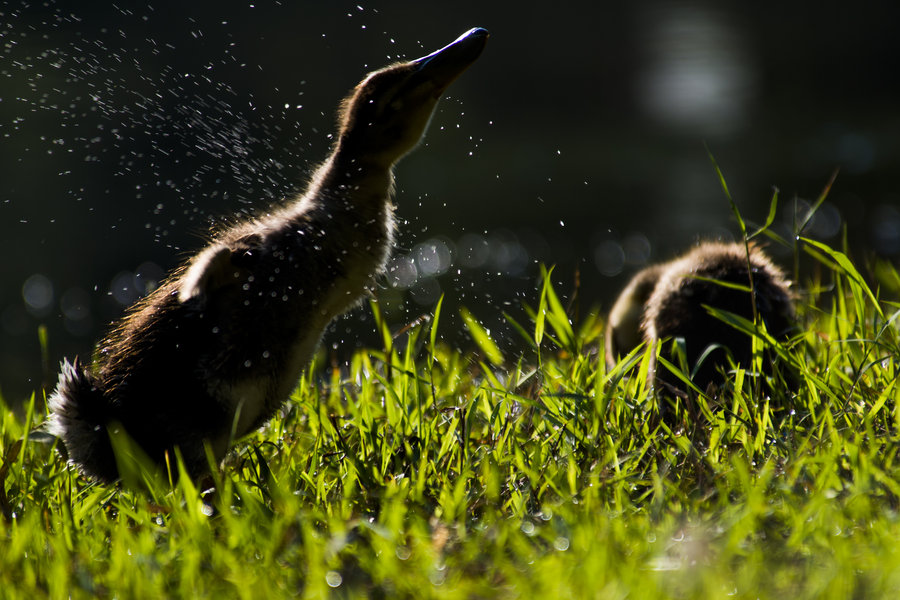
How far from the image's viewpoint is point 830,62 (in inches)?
610

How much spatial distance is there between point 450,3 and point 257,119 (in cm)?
339

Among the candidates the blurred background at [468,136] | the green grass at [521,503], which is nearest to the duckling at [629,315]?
the green grass at [521,503]

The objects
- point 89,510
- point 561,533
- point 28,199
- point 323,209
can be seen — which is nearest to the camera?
point 561,533

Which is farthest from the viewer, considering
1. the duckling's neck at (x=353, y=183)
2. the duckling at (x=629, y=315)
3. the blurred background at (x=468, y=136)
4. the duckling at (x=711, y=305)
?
the blurred background at (x=468, y=136)

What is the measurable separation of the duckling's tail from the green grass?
0.11 m

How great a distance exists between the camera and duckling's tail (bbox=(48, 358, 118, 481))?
355 centimetres

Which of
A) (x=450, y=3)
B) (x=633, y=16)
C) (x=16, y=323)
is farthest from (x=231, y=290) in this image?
(x=633, y=16)

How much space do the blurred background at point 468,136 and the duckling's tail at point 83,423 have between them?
5155 millimetres

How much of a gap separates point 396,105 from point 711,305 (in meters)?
1.68

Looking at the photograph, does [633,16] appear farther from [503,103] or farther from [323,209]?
[323,209]

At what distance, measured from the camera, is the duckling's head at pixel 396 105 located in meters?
4.41

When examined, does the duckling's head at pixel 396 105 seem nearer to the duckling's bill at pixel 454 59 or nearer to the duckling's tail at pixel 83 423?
the duckling's bill at pixel 454 59

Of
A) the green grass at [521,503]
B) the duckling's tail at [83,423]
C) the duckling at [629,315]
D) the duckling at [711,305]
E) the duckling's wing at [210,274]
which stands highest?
the duckling's wing at [210,274]

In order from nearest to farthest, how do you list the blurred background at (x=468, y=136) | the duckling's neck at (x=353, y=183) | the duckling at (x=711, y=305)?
the duckling at (x=711, y=305)
the duckling's neck at (x=353, y=183)
the blurred background at (x=468, y=136)
